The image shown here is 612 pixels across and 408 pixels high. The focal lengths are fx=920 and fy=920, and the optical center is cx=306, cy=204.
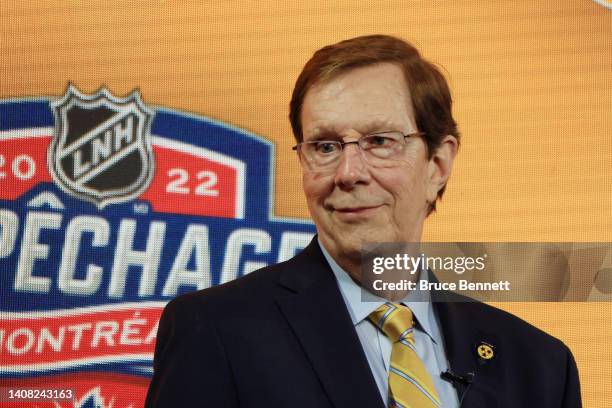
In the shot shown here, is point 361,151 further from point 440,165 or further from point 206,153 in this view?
point 206,153

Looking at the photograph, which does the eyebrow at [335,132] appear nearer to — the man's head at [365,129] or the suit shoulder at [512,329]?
the man's head at [365,129]

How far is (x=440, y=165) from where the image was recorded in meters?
1.62

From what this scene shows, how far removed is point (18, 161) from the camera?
2.10 meters

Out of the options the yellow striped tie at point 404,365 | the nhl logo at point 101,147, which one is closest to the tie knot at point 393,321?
the yellow striped tie at point 404,365

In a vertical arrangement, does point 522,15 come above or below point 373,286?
above

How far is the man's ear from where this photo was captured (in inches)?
62.6

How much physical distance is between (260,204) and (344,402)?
0.92 meters

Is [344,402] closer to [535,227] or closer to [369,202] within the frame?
[369,202]

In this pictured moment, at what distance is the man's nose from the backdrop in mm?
721

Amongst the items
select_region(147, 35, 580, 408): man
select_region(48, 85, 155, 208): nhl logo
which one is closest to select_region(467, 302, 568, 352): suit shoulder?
select_region(147, 35, 580, 408): man

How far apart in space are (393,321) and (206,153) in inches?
34.1

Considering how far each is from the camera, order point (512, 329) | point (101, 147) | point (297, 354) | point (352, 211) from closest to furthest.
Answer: point (297, 354) < point (352, 211) < point (512, 329) < point (101, 147)

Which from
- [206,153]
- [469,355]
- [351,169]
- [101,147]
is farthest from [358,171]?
[101,147]

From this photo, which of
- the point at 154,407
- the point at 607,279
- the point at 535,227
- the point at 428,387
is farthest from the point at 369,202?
the point at 607,279
